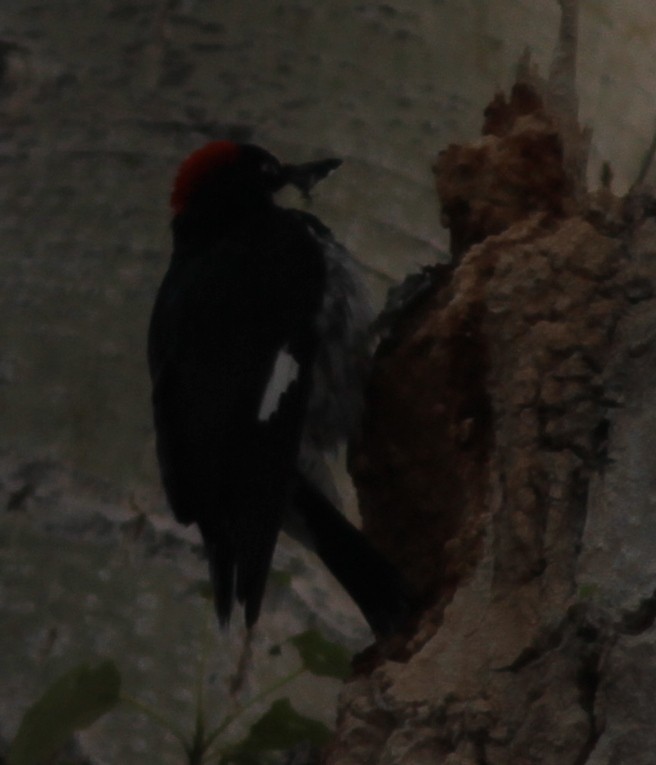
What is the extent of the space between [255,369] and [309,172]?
31 cm

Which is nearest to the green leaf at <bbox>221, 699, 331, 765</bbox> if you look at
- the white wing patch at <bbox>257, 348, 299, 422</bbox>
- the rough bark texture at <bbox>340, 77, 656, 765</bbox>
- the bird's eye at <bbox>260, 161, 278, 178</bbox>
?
the rough bark texture at <bbox>340, 77, 656, 765</bbox>

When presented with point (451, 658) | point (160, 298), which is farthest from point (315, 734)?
point (160, 298)

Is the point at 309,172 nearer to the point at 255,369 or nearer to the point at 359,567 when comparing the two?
the point at 255,369

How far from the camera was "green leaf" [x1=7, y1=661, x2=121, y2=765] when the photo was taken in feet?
5.83

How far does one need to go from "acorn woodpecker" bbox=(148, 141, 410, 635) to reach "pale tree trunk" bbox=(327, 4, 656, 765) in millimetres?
162

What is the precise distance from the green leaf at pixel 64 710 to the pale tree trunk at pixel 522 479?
0.87 ft

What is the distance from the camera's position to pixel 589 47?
2594mm

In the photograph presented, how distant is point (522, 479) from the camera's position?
1.72 m

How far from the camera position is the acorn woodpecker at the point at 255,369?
87.1 inches

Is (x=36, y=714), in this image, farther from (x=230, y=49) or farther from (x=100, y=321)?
(x=230, y=49)

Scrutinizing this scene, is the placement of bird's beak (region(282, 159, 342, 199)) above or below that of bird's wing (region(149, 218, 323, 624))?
above

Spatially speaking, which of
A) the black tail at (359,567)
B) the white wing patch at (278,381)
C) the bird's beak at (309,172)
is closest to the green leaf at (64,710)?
the black tail at (359,567)

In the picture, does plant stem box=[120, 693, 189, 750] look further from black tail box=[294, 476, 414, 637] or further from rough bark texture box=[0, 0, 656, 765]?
black tail box=[294, 476, 414, 637]

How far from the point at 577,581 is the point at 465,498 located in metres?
0.42
